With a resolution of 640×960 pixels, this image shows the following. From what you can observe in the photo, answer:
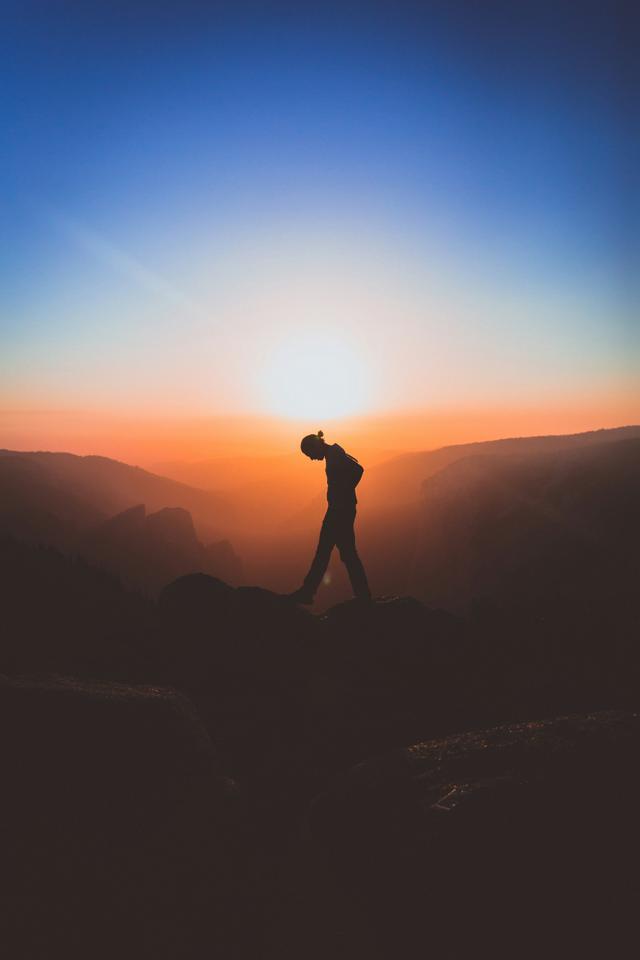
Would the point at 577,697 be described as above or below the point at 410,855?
Answer: below

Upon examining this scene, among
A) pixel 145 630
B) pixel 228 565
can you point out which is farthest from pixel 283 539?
pixel 145 630

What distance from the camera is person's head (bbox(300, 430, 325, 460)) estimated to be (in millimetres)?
9023

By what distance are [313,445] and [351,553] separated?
1.88m

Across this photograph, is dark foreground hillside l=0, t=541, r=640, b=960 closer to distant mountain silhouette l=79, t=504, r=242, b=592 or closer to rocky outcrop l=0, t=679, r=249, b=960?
rocky outcrop l=0, t=679, r=249, b=960

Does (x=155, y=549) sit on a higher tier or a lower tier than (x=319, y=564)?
lower

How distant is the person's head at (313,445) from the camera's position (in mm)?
9023

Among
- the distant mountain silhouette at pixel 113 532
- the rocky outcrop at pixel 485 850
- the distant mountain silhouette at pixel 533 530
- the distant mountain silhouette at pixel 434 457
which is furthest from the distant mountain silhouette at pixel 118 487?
the rocky outcrop at pixel 485 850

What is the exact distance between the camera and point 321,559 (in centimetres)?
907

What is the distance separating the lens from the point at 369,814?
3.80 m

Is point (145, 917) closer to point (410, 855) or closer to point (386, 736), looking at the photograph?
point (410, 855)

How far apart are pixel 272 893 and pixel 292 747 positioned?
2.17 meters

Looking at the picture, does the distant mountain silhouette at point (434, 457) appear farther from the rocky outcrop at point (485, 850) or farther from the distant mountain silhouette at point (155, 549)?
the rocky outcrop at point (485, 850)

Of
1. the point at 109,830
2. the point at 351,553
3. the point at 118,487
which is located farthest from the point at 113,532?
the point at 118,487

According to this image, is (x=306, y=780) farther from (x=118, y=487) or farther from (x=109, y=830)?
(x=118, y=487)
